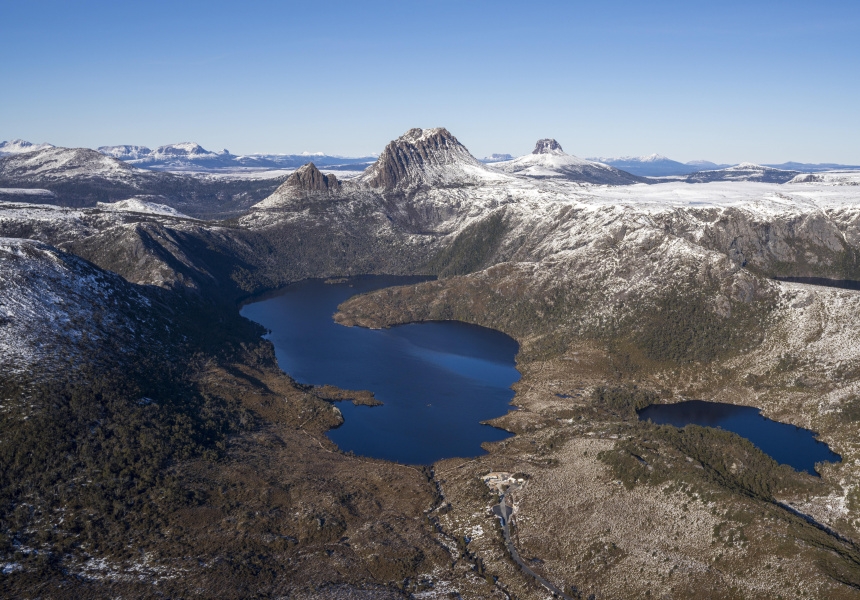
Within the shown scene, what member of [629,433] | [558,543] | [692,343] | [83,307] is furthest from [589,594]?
[83,307]

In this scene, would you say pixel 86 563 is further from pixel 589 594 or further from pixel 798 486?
pixel 798 486

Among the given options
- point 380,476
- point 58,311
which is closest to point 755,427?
point 380,476

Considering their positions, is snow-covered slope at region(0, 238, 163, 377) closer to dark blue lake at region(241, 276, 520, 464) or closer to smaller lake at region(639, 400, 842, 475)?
dark blue lake at region(241, 276, 520, 464)

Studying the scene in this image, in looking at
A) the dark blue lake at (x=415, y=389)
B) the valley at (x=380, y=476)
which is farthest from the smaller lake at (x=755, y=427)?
the dark blue lake at (x=415, y=389)

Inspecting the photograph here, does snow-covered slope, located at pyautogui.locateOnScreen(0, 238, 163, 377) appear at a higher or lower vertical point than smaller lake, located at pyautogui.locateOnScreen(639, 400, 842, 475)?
higher

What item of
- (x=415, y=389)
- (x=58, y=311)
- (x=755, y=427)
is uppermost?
(x=58, y=311)

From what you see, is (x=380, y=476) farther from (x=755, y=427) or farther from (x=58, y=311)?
(x=755, y=427)

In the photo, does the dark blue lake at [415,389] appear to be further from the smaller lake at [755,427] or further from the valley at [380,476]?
the smaller lake at [755,427]

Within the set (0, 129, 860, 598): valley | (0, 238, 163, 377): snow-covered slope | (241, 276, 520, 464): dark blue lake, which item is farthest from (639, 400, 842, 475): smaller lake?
(0, 238, 163, 377): snow-covered slope

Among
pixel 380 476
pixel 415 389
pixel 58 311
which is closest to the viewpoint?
pixel 380 476
